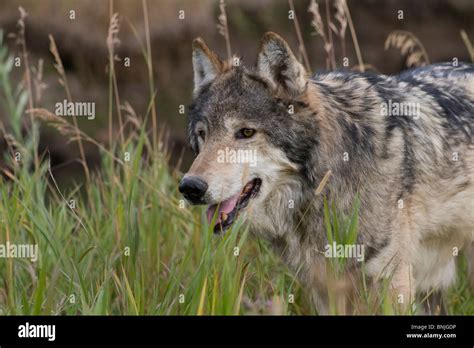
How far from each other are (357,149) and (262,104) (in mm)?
587

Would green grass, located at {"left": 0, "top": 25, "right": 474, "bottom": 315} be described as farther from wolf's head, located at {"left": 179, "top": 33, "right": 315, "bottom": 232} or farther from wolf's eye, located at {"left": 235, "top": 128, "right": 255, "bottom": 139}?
wolf's eye, located at {"left": 235, "top": 128, "right": 255, "bottom": 139}

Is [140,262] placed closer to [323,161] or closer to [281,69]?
[323,161]

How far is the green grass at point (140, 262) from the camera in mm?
3516

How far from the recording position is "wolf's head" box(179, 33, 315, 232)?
12.8 feet

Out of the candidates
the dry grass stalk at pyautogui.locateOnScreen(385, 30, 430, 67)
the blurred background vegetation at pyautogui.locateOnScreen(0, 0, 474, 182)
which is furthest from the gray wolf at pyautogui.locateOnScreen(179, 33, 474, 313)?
the blurred background vegetation at pyautogui.locateOnScreen(0, 0, 474, 182)

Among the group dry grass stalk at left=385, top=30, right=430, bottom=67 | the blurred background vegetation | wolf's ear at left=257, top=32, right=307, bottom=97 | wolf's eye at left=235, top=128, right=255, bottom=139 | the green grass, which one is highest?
the blurred background vegetation

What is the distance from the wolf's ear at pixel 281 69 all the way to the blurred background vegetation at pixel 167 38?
4.64 m

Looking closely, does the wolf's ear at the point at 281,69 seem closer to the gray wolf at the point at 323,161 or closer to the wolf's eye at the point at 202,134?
the gray wolf at the point at 323,161

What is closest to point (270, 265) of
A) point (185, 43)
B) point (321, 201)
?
point (321, 201)

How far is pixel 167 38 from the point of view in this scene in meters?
9.27

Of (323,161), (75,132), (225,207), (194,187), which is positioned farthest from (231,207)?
(75,132)

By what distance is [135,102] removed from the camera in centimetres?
912

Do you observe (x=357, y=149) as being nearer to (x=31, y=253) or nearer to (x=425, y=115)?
(x=425, y=115)
